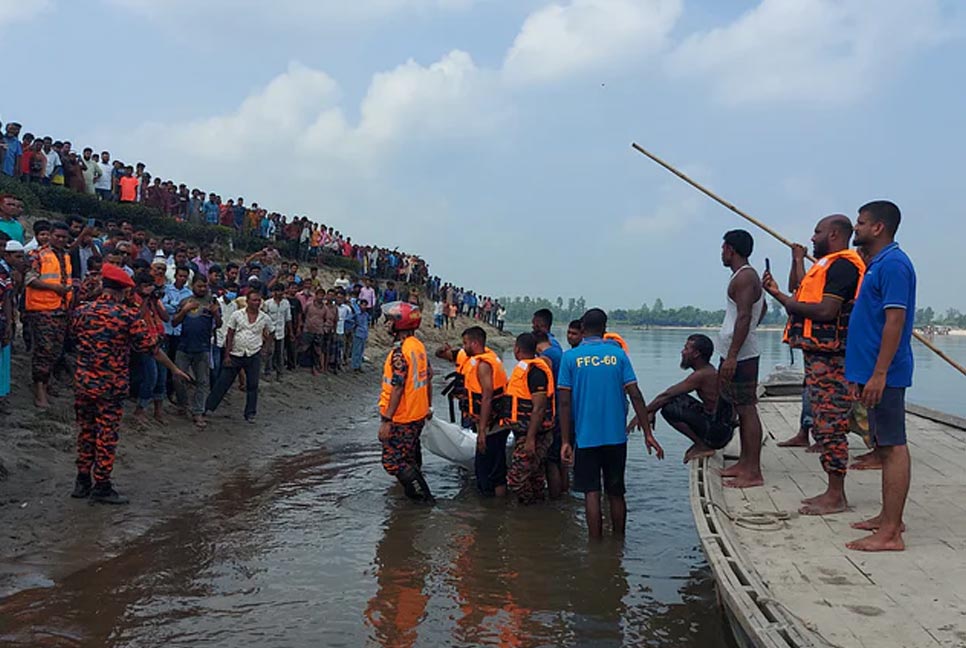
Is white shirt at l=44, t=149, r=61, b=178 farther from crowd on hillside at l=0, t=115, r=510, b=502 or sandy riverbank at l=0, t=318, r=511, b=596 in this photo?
sandy riverbank at l=0, t=318, r=511, b=596

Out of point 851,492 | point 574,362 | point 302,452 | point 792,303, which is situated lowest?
point 302,452

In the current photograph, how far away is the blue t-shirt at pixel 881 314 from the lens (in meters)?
4.19

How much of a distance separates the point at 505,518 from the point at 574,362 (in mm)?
1690

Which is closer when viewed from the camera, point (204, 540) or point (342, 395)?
point (204, 540)

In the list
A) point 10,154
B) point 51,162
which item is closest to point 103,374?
point 10,154

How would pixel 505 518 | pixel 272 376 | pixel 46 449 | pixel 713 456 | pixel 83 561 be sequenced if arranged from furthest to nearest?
pixel 272 376 < pixel 46 449 < pixel 505 518 < pixel 713 456 < pixel 83 561

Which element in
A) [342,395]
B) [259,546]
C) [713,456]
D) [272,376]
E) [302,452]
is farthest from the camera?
[342,395]

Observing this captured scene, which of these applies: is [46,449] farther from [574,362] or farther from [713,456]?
[713,456]

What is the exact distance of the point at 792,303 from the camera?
5.22m

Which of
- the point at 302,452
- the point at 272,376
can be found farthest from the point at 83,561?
the point at 272,376

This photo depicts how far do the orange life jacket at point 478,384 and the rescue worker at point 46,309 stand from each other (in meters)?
4.34

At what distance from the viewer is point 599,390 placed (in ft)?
19.0

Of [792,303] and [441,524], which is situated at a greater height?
[792,303]

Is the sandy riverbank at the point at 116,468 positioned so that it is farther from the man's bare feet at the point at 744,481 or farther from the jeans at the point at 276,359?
the man's bare feet at the point at 744,481
